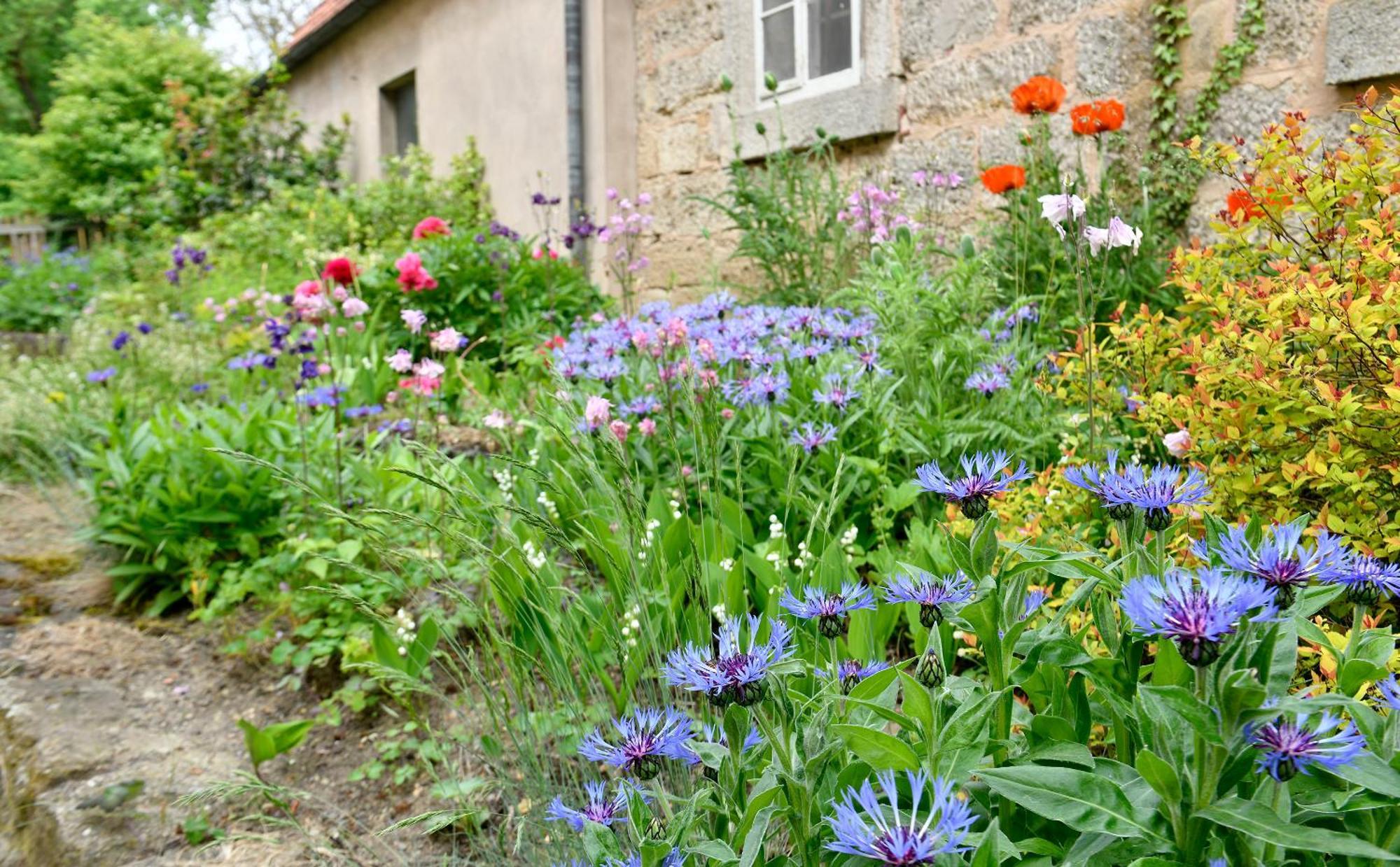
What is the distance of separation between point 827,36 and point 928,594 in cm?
467

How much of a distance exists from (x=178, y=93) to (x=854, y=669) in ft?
42.3

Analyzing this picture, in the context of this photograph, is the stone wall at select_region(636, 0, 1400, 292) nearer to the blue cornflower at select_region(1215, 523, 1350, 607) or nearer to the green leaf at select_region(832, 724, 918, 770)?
the blue cornflower at select_region(1215, 523, 1350, 607)

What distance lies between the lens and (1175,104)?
350 centimetres

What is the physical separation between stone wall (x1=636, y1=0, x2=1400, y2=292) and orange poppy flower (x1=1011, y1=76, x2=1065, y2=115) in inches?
28.8

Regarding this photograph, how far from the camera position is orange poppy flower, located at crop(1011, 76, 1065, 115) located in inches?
121

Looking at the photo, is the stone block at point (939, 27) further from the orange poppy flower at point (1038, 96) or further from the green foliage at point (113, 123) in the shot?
the green foliage at point (113, 123)

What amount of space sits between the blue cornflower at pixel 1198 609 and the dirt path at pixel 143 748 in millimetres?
1358

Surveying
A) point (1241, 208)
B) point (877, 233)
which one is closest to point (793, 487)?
point (1241, 208)

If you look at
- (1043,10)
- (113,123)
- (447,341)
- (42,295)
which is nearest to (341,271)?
(447,341)

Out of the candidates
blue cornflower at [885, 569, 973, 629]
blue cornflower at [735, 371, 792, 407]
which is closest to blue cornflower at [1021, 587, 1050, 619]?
blue cornflower at [885, 569, 973, 629]

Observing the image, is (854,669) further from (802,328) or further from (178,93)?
(178,93)

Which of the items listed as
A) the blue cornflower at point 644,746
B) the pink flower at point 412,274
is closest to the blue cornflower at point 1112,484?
the blue cornflower at point 644,746

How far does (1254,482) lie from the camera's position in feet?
5.15

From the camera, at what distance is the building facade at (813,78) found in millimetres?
3234
